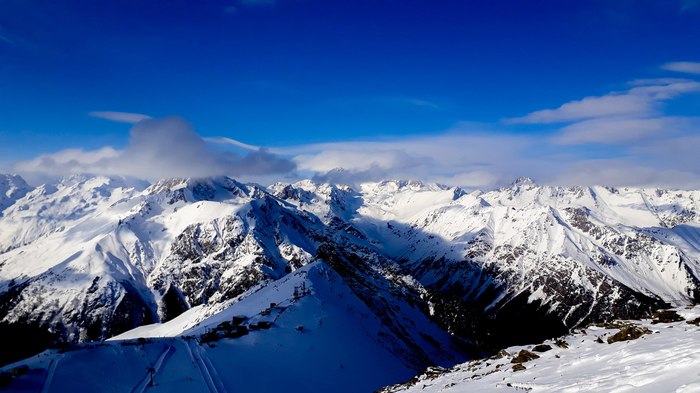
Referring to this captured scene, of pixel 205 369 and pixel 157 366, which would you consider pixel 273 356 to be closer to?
pixel 205 369

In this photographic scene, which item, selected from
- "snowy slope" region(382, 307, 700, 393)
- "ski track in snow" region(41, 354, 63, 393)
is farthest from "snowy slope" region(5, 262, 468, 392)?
"snowy slope" region(382, 307, 700, 393)

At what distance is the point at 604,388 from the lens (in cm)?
1980

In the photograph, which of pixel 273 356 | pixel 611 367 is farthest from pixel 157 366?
pixel 611 367

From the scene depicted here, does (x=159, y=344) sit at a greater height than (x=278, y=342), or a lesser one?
greater

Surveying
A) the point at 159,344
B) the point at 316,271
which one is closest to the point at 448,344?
the point at 316,271

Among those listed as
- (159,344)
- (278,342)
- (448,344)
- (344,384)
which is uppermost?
(159,344)

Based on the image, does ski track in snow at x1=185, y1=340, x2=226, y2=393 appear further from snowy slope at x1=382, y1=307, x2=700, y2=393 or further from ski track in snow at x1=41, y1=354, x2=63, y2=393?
snowy slope at x1=382, y1=307, x2=700, y2=393

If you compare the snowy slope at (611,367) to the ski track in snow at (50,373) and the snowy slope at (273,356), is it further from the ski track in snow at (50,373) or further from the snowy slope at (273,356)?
the ski track in snow at (50,373)

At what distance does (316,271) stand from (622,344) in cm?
11527

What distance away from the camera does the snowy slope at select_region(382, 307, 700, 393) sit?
18.9 meters

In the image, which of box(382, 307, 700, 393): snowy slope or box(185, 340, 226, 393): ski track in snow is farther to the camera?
box(185, 340, 226, 393): ski track in snow

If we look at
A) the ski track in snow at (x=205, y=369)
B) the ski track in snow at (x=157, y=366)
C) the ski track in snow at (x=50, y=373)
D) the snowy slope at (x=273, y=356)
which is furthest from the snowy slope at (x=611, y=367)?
the ski track in snow at (x=50, y=373)

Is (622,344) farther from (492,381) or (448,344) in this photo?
(448,344)

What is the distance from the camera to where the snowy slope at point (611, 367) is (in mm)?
18922
